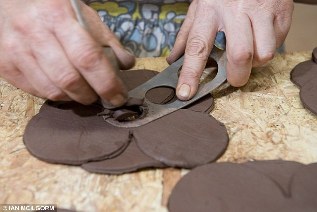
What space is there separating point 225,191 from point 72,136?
15.6 inches

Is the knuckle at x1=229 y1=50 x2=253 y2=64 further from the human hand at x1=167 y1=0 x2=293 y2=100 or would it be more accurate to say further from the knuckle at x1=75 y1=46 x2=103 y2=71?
the knuckle at x1=75 y1=46 x2=103 y2=71

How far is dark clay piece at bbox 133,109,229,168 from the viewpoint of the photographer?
89cm

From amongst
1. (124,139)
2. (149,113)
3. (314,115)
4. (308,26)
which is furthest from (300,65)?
(308,26)

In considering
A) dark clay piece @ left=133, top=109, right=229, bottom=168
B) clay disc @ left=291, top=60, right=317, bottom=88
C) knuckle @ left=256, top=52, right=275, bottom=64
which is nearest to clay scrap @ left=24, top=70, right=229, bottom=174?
dark clay piece @ left=133, top=109, right=229, bottom=168

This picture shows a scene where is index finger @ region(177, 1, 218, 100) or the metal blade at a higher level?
index finger @ region(177, 1, 218, 100)

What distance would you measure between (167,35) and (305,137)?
67cm

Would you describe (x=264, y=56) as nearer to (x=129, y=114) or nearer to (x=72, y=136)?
(x=129, y=114)

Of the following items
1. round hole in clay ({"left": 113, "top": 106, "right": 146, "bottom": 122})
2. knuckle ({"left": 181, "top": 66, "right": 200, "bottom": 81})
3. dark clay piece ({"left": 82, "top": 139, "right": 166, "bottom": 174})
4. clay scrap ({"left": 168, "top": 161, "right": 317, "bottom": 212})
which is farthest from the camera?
knuckle ({"left": 181, "top": 66, "right": 200, "bottom": 81})

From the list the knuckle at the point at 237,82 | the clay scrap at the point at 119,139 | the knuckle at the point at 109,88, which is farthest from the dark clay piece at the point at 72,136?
the knuckle at the point at 237,82

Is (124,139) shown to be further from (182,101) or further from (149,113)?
(182,101)

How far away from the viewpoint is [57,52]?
0.88 meters

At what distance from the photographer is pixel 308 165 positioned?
0.86 m

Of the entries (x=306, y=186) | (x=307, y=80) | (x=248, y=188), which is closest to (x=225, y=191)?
(x=248, y=188)

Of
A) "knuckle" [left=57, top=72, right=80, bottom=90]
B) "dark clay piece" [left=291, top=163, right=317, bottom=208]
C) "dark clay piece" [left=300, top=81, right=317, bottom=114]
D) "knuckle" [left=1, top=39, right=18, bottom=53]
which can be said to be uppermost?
"knuckle" [left=1, top=39, right=18, bottom=53]
